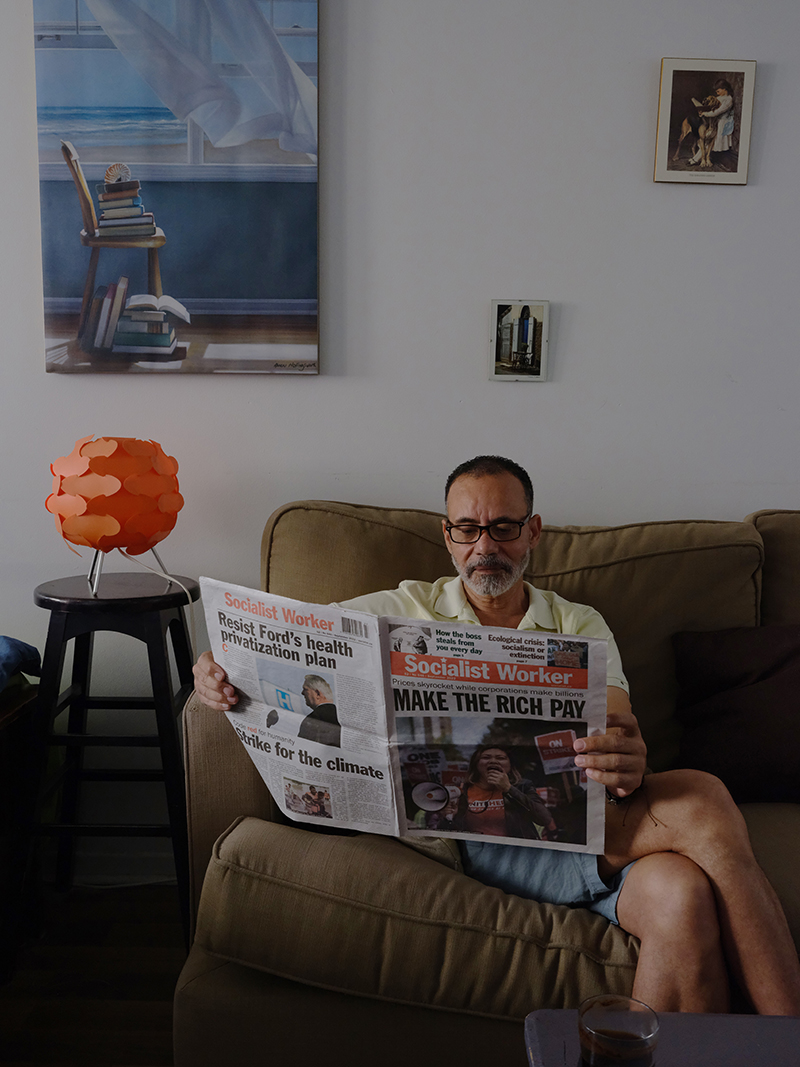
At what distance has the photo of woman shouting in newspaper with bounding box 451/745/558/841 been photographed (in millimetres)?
1072

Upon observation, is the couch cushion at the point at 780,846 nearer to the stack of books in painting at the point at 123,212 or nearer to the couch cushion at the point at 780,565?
the couch cushion at the point at 780,565

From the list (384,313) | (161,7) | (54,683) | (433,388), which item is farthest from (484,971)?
(161,7)

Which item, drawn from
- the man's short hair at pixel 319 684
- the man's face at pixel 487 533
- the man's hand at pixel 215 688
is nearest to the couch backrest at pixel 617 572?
the man's face at pixel 487 533

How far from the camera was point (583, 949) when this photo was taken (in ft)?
3.49

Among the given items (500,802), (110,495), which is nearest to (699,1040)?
(500,802)

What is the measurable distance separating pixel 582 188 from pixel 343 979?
1.67 m

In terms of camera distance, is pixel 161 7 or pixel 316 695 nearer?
pixel 316 695

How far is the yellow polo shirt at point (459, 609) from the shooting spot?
4.73 feet

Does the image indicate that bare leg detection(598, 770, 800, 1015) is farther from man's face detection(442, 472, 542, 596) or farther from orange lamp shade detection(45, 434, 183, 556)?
orange lamp shade detection(45, 434, 183, 556)

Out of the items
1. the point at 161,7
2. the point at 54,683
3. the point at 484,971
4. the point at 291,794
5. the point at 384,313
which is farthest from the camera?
the point at 384,313

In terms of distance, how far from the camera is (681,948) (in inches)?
39.4

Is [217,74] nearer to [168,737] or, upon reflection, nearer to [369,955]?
[168,737]

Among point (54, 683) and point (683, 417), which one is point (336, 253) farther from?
point (54, 683)

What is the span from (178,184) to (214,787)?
51.9 inches
